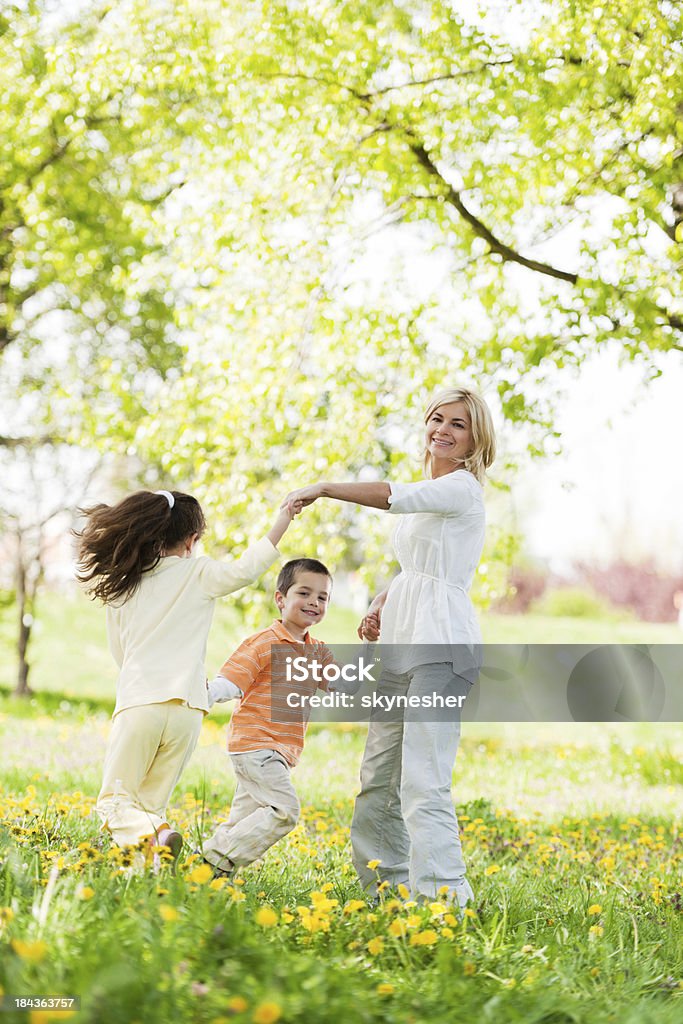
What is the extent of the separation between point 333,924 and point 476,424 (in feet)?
5.74

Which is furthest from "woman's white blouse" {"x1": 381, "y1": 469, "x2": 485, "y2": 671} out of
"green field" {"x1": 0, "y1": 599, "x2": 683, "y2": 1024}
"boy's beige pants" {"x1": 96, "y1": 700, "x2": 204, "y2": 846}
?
"green field" {"x1": 0, "y1": 599, "x2": 683, "y2": 1024}

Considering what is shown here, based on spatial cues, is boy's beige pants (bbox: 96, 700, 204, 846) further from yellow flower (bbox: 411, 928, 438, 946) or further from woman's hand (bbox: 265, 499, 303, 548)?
yellow flower (bbox: 411, 928, 438, 946)

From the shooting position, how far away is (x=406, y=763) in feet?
11.2

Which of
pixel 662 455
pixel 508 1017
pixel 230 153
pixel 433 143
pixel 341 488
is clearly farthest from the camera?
pixel 662 455

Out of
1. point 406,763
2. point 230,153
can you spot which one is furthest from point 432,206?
point 406,763

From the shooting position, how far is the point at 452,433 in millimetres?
3619

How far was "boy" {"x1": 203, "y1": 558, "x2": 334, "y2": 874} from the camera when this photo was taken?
11.7 ft

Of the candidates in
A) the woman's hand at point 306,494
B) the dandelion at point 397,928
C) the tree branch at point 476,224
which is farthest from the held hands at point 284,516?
the tree branch at point 476,224

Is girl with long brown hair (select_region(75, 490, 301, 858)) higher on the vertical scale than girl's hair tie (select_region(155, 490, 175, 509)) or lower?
lower

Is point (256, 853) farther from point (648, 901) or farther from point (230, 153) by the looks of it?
point (230, 153)

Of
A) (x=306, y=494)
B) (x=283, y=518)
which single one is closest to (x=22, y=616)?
(x=283, y=518)

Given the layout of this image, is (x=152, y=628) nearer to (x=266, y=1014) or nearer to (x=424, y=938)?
(x=424, y=938)

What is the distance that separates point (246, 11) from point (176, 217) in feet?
4.70

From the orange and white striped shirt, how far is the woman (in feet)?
0.93
